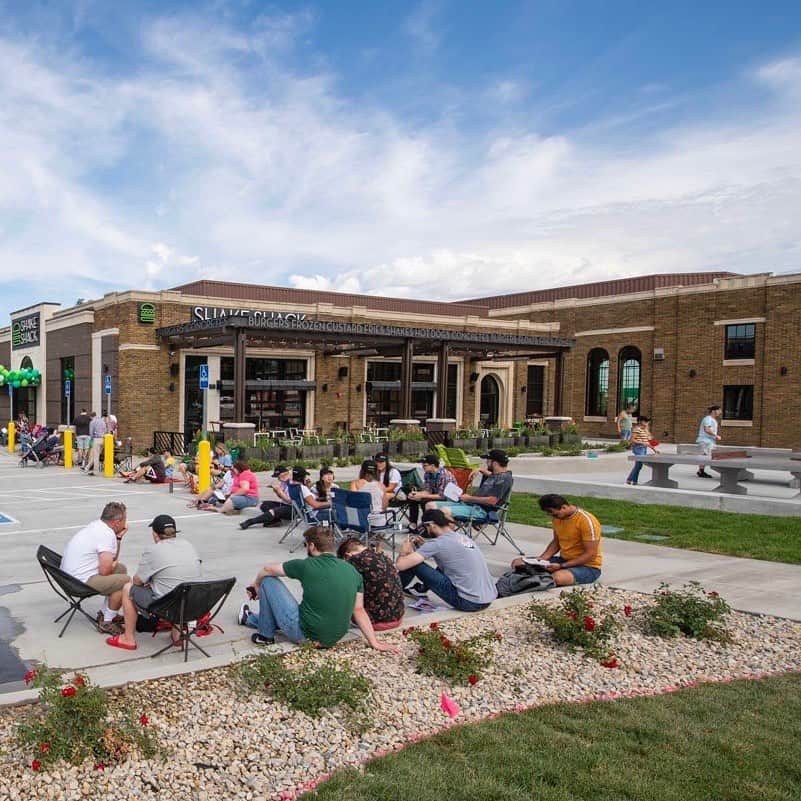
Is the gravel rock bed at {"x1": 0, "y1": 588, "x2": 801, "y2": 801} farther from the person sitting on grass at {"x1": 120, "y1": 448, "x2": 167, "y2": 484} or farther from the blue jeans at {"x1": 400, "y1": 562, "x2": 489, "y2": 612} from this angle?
the person sitting on grass at {"x1": 120, "y1": 448, "x2": 167, "y2": 484}

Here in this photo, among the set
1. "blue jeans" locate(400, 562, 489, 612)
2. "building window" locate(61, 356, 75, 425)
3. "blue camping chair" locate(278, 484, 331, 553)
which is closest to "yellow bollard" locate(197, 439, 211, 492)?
"blue camping chair" locate(278, 484, 331, 553)


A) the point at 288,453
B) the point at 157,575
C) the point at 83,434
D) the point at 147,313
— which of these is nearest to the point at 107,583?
the point at 157,575

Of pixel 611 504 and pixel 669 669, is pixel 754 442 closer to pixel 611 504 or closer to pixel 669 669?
pixel 611 504

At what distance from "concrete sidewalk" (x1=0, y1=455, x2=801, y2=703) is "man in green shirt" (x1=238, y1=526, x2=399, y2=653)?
0.44 meters

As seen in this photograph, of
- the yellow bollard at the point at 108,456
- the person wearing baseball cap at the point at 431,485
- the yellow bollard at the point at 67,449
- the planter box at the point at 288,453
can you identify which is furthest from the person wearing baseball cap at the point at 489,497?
the yellow bollard at the point at 67,449

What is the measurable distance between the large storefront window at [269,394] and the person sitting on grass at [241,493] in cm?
1514

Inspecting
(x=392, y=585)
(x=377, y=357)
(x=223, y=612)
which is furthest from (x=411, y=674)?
(x=377, y=357)

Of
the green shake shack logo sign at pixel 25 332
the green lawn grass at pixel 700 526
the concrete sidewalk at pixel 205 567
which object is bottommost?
the concrete sidewalk at pixel 205 567

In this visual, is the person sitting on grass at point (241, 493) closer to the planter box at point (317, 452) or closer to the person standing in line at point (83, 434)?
the planter box at point (317, 452)

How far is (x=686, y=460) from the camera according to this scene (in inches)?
576

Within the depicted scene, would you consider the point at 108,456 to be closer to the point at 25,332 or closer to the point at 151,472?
the point at 151,472

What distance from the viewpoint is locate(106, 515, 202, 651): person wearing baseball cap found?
19.4 ft

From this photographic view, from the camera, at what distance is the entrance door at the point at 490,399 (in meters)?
36.5

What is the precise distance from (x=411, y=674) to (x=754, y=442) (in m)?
29.6
